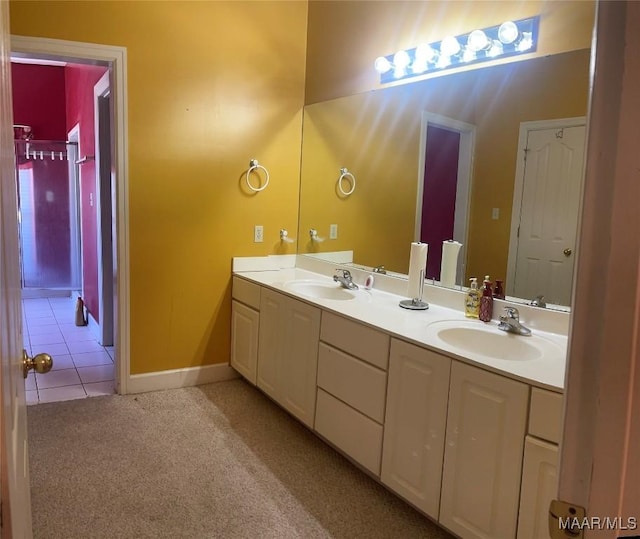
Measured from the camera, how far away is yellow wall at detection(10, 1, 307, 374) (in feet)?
9.87

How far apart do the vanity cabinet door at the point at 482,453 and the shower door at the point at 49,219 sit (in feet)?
18.4

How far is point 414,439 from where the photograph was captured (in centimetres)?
197

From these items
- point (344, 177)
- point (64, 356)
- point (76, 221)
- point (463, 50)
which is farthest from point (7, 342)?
point (76, 221)

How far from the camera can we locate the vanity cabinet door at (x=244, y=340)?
10.4 feet

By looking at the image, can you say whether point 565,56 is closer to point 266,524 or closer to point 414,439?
point 414,439

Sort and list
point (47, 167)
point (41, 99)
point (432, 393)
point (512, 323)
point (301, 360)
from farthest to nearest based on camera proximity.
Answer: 1. point (47, 167)
2. point (41, 99)
3. point (301, 360)
4. point (512, 323)
5. point (432, 393)

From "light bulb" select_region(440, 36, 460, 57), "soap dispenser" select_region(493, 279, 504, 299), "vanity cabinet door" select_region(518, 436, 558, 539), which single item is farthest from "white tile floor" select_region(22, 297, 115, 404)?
"light bulb" select_region(440, 36, 460, 57)

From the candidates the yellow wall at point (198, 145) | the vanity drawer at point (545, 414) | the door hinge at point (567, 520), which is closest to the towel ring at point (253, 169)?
the yellow wall at point (198, 145)

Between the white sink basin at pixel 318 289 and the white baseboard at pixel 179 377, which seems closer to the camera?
the white sink basin at pixel 318 289

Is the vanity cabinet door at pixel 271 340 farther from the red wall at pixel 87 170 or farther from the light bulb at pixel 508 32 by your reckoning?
the red wall at pixel 87 170

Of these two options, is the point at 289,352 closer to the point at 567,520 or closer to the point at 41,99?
the point at 567,520

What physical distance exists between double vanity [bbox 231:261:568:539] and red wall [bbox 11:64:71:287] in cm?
439

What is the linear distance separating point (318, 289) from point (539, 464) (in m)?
1.75

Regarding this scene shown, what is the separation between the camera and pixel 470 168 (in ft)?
8.03
